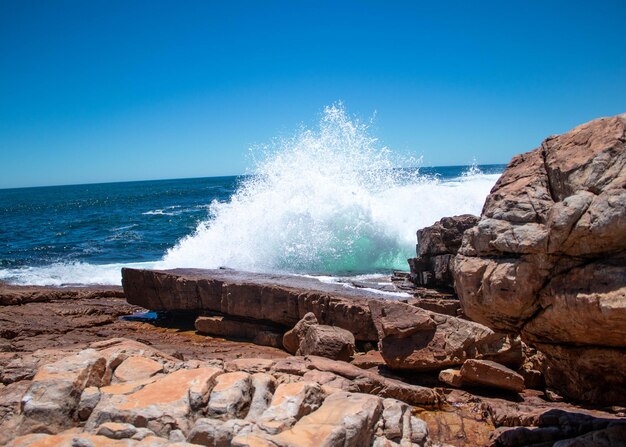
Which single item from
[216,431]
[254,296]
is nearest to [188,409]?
[216,431]

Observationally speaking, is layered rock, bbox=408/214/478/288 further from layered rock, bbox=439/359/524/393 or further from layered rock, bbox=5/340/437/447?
layered rock, bbox=5/340/437/447

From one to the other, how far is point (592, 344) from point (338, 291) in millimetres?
5670

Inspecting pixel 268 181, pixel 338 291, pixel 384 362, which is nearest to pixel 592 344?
pixel 384 362

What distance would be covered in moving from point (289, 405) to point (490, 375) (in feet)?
10.1

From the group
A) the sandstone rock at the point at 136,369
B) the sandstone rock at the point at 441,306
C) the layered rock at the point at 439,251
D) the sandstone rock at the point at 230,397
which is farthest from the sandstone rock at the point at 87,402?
the layered rock at the point at 439,251

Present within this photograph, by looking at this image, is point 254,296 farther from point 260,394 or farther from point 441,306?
point 260,394

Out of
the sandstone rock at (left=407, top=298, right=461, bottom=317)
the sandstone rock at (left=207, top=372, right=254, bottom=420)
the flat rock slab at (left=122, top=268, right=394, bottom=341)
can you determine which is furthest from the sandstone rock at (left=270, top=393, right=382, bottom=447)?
the sandstone rock at (left=407, top=298, right=461, bottom=317)

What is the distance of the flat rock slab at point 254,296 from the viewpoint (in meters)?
8.13

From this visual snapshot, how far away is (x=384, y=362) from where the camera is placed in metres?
7.09

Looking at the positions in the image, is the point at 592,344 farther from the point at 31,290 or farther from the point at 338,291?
the point at 31,290

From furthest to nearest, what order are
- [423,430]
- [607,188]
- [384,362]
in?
[384,362] < [423,430] < [607,188]

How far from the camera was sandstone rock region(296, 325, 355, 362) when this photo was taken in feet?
22.4

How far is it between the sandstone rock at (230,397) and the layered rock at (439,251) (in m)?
7.14

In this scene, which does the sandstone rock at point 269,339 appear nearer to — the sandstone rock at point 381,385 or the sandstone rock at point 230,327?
the sandstone rock at point 230,327
